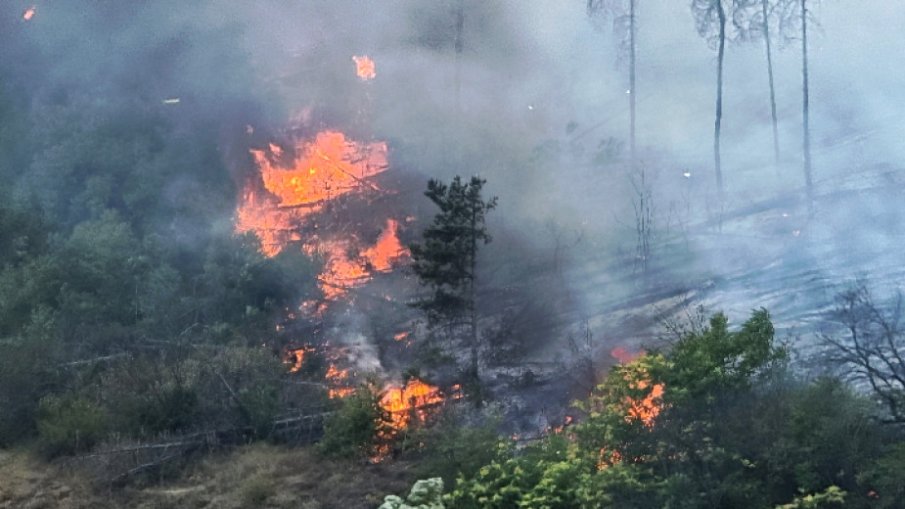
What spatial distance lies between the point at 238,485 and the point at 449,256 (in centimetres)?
575

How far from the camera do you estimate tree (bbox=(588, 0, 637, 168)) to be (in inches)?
973

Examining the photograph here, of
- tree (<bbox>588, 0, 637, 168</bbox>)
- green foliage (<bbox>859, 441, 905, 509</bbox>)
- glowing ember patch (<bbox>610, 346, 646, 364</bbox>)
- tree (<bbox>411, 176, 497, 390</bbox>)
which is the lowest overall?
green foliage (<bbox>859, 441, 905, 509</bbox>)

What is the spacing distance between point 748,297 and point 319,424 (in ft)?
31.4

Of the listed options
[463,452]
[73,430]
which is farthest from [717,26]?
[73,430]

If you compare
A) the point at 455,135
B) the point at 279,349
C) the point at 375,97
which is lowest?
the point at 279,349

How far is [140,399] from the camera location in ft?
49.6

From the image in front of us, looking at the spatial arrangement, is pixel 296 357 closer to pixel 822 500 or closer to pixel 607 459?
pixel 607 459

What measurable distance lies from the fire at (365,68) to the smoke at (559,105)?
0.98ft

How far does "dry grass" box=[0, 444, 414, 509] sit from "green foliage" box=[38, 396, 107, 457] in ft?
1.36

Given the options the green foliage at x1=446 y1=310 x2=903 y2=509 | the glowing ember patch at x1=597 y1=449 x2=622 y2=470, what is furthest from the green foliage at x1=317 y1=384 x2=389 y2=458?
the glowing ember patch at x1=597 y1=449 x2=622 y2=470

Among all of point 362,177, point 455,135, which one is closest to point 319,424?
point 362,177

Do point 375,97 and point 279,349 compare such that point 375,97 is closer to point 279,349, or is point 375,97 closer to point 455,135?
point 455,135

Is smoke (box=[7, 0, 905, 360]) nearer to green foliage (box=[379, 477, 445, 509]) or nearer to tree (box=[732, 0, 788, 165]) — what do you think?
tree (box=[732, 0, 788, 165])

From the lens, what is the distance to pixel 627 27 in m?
25.2
